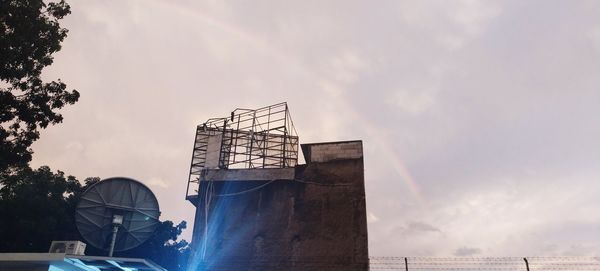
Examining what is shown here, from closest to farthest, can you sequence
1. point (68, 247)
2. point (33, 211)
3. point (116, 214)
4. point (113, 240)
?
1. point (68, 247)
2. point (113, 240)
3. point (116, 214)
4. point (33, 211)

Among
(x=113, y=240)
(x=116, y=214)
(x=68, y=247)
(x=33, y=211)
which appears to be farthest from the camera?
(x=33, y=211)

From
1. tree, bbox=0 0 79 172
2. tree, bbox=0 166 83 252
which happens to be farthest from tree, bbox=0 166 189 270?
tree, bbox=0 0 79 172

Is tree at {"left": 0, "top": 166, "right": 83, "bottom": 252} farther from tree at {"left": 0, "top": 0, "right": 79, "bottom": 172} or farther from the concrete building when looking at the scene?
the concrete building

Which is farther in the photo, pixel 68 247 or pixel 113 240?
pixel 113 240

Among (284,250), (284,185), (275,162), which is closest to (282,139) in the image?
(275,162)

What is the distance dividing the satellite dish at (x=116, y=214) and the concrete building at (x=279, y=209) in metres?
2.07

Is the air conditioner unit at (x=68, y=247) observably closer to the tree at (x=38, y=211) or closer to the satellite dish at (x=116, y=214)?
the satellite dish at (x=116, y=214)

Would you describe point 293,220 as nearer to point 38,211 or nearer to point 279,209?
point 279,209

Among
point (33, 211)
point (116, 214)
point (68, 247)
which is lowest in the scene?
point (68, 247)

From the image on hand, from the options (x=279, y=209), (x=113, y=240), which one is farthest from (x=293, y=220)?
(x=113, y=240)

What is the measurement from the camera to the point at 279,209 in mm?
15977

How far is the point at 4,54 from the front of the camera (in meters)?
14.8

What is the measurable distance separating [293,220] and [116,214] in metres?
7.24

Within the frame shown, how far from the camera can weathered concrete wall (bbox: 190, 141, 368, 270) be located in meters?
14.8
